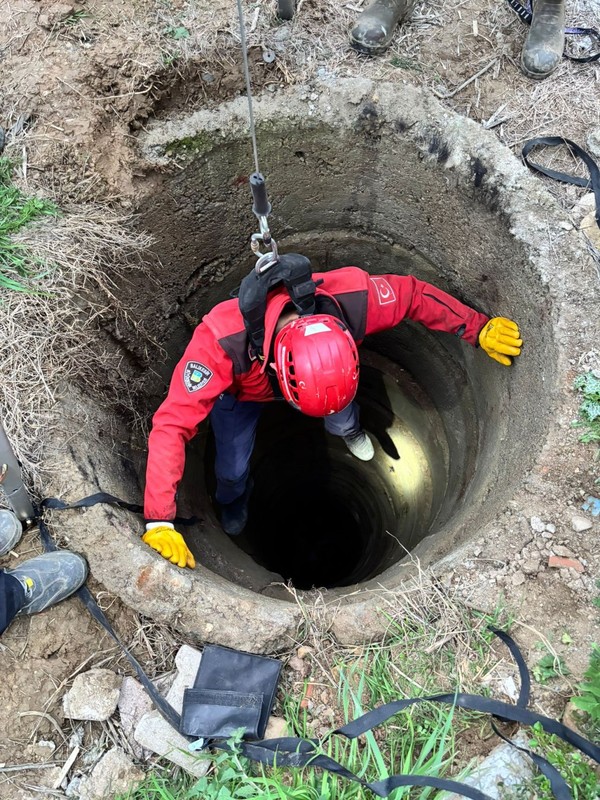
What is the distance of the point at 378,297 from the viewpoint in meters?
2.78

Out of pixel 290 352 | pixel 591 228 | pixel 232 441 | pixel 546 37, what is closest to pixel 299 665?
pixel 290 352

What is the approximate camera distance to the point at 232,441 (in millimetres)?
3523

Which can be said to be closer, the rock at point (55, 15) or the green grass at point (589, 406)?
the green grass at point (589, 406)

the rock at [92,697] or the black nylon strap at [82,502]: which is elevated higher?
the black nylon strap at [82,502]

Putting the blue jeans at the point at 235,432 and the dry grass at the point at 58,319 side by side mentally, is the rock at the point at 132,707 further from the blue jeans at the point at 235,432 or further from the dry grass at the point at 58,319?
the blue jeans at the point at 235,432

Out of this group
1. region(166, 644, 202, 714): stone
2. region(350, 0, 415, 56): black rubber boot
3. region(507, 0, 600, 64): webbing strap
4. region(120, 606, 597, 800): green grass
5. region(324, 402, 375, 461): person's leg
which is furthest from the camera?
region(324, 402, 375, 461): person's leg

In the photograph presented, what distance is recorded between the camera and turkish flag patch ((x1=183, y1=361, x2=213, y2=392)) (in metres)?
2.60

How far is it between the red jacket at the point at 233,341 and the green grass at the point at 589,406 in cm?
71

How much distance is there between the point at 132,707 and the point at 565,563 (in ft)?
5.44

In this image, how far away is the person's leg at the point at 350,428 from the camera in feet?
12.2

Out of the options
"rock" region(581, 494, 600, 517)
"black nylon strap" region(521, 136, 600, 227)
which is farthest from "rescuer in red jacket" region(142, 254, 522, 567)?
"rock" region(581, 494, 600, 517)

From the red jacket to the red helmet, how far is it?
0.39 feet

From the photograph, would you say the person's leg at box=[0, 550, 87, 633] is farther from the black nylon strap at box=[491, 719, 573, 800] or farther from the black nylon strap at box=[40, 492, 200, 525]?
the black nylon strap at box=[491, 719, 573, 800]

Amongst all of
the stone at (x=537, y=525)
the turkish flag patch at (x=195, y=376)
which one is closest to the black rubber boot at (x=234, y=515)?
the turkish flag patch at (x=195, y=376)
